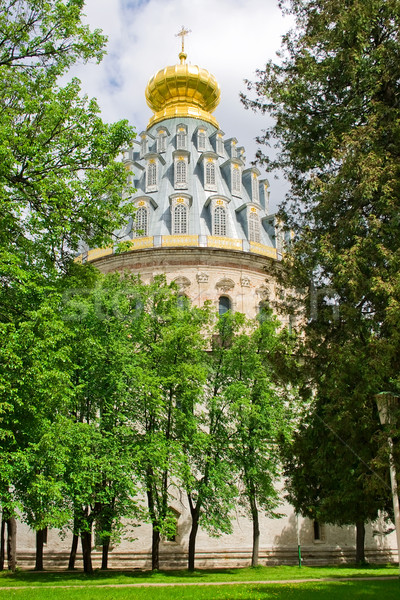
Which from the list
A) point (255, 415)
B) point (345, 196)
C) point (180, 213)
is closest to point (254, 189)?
point (180, 213)

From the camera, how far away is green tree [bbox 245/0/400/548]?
10.9m

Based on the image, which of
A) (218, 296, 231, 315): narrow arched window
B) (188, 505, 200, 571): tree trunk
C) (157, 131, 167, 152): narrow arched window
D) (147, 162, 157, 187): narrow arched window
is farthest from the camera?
(157, 131, 167, 152): narrow arched window

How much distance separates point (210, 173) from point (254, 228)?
4.54 metres

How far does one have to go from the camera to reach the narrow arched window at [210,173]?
34562 mm

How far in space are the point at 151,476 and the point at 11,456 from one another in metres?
6.49

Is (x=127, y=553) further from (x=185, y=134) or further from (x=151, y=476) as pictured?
(x=185, y=134)

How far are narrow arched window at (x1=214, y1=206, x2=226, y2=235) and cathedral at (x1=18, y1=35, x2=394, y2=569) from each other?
5cm

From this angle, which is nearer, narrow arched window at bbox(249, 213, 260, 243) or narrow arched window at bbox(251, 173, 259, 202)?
narrow arched window at bbox(249, 213, 260, 243)

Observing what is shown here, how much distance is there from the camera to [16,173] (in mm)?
12828

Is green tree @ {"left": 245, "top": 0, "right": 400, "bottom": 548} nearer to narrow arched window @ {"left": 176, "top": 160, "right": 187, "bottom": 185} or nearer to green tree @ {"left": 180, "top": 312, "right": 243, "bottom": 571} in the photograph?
green tree @ {"left": 180, "top": 312, "right": 243, "bottom": 571}

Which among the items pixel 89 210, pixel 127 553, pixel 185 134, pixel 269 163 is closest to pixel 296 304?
pixel 269 163

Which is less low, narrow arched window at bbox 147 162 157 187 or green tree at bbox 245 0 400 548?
narrow arched window at bbox 147 162 157 187

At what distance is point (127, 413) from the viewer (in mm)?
19500

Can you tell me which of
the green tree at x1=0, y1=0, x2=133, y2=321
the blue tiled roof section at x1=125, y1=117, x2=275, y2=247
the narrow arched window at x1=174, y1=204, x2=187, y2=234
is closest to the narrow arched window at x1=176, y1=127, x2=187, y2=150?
the blue tiled roof section at x1=125, y1=117, x2=275, y2=247
